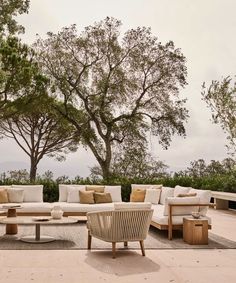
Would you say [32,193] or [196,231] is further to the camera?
[32,193]

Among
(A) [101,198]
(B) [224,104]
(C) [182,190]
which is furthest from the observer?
(B) [224,104]

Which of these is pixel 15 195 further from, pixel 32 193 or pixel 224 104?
pixel 224 104

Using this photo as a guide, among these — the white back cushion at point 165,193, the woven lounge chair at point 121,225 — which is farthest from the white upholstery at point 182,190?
the woven lounge chair at point 121,225

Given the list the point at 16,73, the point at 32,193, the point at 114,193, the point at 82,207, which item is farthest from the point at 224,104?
the point at 32,193

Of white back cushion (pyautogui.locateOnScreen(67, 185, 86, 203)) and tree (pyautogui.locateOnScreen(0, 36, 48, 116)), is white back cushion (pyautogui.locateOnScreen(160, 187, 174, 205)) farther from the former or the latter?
tree (pyautogui.locateOnScreen(0, 36, 48, 116))

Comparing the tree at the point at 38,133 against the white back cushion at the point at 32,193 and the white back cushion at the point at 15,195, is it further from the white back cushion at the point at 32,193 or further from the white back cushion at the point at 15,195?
the white back cushion at the point at 15,195

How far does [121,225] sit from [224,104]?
11111 millimetres

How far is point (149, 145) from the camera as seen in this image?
20438 millimetres

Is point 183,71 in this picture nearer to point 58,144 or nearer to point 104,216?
point 58,144

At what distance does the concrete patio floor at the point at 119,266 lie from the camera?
501 cm

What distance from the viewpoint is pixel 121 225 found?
6.34 metres

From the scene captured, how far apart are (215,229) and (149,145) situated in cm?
1110

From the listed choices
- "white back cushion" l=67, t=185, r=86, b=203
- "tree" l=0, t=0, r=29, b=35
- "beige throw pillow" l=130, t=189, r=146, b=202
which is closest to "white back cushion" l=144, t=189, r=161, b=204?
"beige throw pillow" l=130, t=189, r=146, b=202

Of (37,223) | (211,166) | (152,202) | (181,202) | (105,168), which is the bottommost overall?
(37,223)
